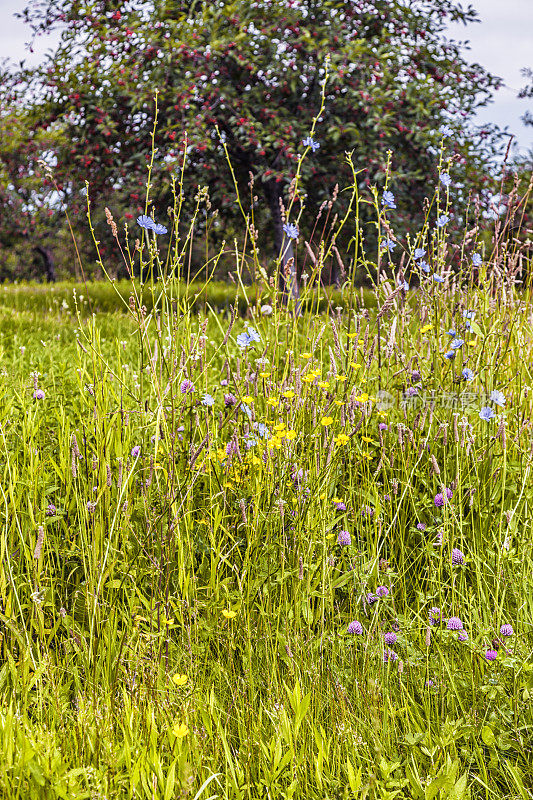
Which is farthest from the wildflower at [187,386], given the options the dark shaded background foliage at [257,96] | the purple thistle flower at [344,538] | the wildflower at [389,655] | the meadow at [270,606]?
the dark shaded background foliage at [257,96]

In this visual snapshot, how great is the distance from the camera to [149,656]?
189cm

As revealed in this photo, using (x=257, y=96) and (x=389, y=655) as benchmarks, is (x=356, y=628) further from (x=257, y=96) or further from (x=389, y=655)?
(x=257, y=96)

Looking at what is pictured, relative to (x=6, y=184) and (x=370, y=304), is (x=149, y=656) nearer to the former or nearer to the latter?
(x=370, y=304)

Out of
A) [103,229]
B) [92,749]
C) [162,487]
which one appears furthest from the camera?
[103,229]

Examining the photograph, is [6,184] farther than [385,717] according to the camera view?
Yes

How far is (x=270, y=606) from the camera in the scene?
2.04 m

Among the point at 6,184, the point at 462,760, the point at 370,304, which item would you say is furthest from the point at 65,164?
the point at 6,184

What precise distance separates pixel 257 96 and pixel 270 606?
6167mm

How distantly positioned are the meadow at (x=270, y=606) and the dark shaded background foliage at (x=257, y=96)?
4382 millimetres

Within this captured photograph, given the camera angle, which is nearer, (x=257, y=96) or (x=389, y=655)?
(x=389, y=655)

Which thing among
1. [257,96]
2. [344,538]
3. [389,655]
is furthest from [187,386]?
[257,96]

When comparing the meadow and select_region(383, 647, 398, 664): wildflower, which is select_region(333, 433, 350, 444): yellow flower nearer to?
the meadow

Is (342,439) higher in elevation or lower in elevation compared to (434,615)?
higher

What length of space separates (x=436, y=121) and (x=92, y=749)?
7.43m
